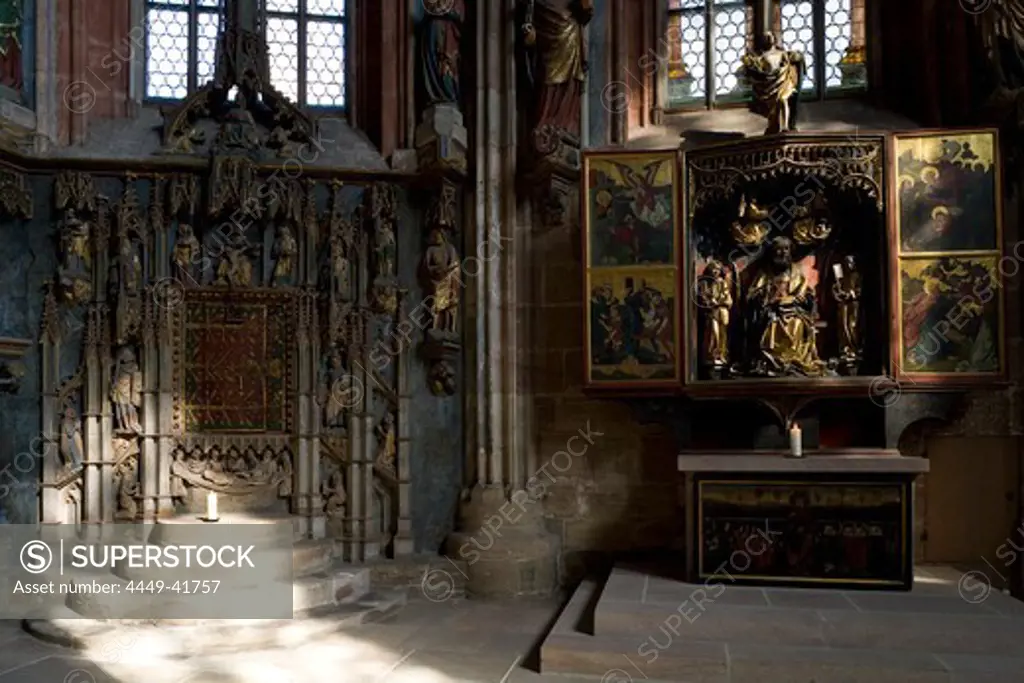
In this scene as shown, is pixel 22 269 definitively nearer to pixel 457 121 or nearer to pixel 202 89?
pixel 202 89

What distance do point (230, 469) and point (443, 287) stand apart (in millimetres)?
2760

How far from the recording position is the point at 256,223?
9.16m

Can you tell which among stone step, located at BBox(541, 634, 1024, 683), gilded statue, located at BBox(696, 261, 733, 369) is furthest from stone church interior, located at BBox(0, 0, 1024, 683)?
stone step, located at BBox(541, 634, 1024, 683)

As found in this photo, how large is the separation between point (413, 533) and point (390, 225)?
313cm

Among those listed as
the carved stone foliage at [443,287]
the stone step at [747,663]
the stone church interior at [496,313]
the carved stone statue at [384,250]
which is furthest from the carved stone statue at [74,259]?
the stone step at [747,663]

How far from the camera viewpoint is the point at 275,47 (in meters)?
9.98

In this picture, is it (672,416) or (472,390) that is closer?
(672,416)

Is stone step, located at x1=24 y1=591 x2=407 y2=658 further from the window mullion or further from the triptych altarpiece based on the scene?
the window mullion

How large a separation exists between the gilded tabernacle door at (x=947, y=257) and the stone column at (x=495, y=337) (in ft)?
11.7

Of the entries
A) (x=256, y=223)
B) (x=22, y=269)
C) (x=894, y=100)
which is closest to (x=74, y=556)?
(x=22, y=269)

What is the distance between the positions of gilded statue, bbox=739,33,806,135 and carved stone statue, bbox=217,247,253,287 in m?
5.13

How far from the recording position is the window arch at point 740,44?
939 cm

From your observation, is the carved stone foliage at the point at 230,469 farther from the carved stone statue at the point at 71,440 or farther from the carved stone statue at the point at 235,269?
the carved stone statue at the point at 235,269

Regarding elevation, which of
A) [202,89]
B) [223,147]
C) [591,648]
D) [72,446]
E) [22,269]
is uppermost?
[202,89]
